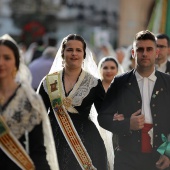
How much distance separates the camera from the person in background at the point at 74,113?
7676 millimetres

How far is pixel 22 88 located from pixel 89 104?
7.31 feet

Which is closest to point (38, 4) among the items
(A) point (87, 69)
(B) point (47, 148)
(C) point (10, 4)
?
(C) point (10, 4)

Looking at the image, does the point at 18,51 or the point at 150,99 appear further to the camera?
the point at 150,99

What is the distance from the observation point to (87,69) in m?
A: 8.49

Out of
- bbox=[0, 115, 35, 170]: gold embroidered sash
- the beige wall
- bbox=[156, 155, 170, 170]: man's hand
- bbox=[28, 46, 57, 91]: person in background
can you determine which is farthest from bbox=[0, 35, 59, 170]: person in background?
the beige wall

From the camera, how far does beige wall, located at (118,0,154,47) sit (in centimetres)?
4231

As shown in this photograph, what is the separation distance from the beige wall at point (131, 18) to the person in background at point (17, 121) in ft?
119

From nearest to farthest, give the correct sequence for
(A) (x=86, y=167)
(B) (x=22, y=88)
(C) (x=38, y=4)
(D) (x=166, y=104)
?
1. (B) (x=22, y=88)
2. (D) (x=166, y=104)
3. (A) (x=86, y=167)
4. (C) (x=38, y=4)

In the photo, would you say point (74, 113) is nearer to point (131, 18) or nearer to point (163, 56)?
point (163, 56)

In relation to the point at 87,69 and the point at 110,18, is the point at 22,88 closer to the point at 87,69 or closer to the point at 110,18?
the point at 87,69

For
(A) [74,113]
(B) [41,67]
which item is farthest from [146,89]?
(B) [41,67]

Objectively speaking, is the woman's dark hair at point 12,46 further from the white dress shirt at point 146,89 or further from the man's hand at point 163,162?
the man's hand at point 163,162

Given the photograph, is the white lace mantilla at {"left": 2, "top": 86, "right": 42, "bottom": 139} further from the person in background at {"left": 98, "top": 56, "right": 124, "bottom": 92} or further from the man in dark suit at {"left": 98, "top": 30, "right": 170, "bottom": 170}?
the person in background at {"left": 98, "top": 56, "right": 124, "bottom": 92}

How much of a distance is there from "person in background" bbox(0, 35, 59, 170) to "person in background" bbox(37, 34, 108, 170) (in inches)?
81.5
